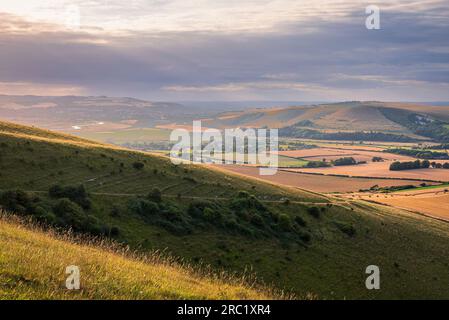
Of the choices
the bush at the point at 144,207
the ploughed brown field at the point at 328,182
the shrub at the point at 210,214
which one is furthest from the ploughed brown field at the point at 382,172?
the bush at the point at 144,207

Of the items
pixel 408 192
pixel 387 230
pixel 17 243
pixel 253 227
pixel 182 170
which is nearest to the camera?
pixel 17 243

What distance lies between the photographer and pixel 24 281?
39.6ft

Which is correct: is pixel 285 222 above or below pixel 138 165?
below

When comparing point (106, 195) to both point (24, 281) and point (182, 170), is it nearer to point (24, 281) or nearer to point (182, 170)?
point (182, 170)

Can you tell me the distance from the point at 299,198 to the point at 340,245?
53.4ft

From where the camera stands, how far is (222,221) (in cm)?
4934

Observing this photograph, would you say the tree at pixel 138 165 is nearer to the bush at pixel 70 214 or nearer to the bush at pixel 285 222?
the bush at pixel 70 214

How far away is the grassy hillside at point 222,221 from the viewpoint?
40.9 m

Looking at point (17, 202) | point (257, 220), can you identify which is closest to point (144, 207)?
point (17, 202)

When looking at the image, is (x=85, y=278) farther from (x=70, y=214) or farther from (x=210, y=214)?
(x=210, y=214)

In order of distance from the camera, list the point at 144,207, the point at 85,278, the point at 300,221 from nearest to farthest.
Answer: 1. the point at 85,278
2. the point at 144,207
3. the point at 300,221

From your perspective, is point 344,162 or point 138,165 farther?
point 344,162

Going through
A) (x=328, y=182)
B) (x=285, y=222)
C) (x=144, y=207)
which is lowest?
(x=328, y=182)
